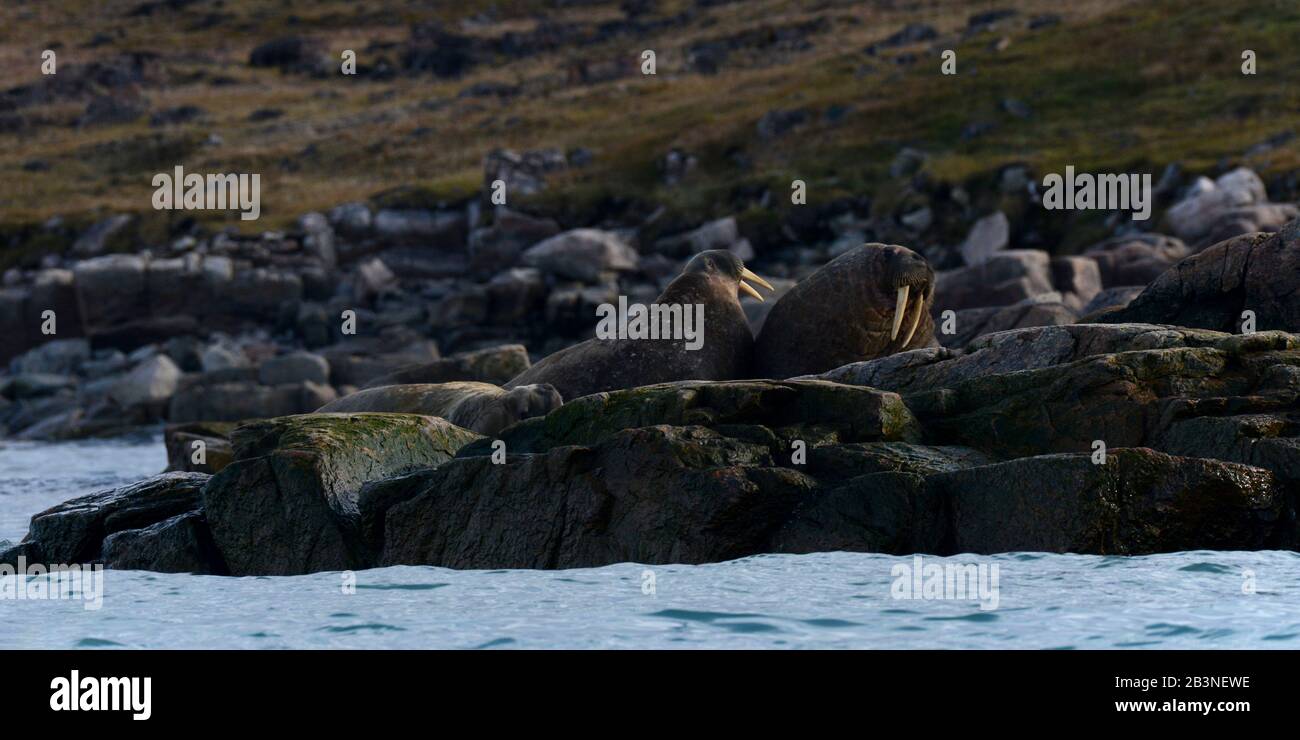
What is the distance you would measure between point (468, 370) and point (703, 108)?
172ft

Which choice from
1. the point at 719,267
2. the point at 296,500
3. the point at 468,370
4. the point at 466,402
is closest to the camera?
the point at 296,500

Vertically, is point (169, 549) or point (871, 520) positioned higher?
point (871, 520)

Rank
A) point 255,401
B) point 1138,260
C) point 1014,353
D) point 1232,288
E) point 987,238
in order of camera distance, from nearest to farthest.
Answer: point 1014,353, point 1232,288, point 255,401, point 1138,260, point 987,238

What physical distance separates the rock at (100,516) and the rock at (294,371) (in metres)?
22.6

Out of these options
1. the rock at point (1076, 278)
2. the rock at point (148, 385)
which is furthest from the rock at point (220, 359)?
the rock at point (1076, 278)

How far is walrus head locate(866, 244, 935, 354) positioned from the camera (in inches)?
802

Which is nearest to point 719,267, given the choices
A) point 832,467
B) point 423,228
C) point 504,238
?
point 832,467

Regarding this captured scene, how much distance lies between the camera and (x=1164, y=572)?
41.0 ft

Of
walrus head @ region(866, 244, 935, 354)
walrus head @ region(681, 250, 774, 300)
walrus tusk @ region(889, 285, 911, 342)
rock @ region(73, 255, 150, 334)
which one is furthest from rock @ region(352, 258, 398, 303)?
walrus tusk @ region(889, 285, 911, 342)

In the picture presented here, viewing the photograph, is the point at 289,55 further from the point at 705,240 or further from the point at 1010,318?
the point at 1010,318

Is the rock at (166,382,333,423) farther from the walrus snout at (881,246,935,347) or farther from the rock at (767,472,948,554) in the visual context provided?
the rock at (767,472,948,554)

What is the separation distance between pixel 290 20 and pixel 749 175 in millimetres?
94539

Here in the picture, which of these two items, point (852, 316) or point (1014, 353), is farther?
point (852, 316)

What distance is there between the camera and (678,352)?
19906mm
